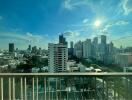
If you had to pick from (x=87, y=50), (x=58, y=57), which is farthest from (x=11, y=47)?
(x=87, y=50)

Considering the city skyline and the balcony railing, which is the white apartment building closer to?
the balcony railing

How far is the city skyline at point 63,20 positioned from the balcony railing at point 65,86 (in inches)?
96.2

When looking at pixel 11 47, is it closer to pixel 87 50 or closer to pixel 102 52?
pixel 87 50

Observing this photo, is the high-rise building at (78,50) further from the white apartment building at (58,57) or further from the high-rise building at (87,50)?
the white apartment building at (58,57)

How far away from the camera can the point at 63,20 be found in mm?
5602

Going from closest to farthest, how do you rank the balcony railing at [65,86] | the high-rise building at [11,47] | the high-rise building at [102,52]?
1. the balcony railing at [65,86]
2. the high-rise building at [102,52]
3. the high-rise building at [11,47]

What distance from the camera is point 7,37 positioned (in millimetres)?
5031

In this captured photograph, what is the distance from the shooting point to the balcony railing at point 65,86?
2.42 m

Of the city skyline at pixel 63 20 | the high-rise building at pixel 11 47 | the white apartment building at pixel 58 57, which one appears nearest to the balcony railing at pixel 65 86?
the white apartment building at pixel 58 57

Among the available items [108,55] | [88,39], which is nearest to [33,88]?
[108,55]

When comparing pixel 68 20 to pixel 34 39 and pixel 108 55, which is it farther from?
pixel 108 55

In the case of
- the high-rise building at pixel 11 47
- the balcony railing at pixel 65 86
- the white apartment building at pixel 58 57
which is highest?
the high-rise building at pixel 11 47

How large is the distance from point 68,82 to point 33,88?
43cm

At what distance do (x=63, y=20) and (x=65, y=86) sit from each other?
3.35 m
